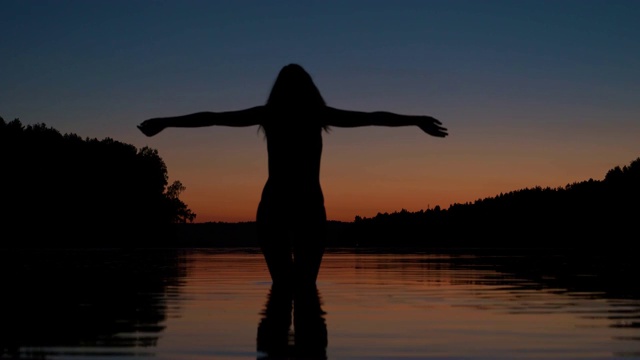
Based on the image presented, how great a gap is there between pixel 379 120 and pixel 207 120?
158cm

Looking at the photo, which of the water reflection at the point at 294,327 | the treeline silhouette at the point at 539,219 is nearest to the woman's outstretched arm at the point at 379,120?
the water reflection at the point at 294,327

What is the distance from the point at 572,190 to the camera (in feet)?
395

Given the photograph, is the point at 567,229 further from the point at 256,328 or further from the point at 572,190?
the point at 256,328

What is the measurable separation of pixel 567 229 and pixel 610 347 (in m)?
97.6

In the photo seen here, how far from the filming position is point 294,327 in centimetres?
799

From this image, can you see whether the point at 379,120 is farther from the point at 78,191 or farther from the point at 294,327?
the point at 78,191

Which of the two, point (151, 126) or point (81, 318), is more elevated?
point (151, 126)

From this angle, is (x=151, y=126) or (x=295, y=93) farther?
(x=151, y=126)

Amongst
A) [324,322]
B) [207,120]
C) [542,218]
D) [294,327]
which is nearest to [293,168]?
[207,120]

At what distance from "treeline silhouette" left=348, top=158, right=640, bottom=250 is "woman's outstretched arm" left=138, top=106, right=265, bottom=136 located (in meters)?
74.3

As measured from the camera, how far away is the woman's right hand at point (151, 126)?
1012 cm

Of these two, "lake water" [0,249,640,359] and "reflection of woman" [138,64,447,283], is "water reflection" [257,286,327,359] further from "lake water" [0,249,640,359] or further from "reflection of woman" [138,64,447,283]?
"reflection of woman" [138,64,447,283]

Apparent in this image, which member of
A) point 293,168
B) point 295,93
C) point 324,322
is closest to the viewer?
point 324,322

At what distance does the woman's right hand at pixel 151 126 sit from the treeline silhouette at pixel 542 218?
74.2 meters
